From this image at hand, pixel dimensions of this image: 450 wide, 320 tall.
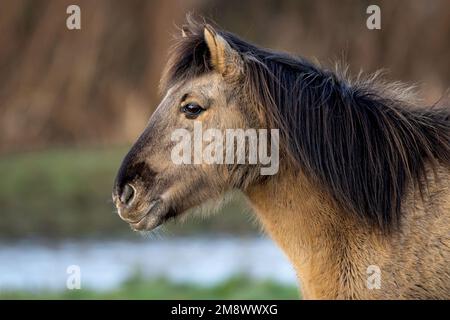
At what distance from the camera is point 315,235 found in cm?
525

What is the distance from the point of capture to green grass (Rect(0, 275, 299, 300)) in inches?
386

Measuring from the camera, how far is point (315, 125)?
207 inches

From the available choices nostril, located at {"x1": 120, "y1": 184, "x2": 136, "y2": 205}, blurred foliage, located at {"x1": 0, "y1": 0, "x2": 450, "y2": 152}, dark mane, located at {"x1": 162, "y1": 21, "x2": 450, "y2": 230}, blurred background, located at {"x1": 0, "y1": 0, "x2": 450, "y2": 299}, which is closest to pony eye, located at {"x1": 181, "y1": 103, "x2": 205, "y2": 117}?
dark mane, located at {"x1": 162, "y1": 21, "x2": 450, "y2": 230}

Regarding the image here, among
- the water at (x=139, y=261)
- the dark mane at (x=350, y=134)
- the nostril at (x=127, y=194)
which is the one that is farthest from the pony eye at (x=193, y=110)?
the water at (x=139, y=261)

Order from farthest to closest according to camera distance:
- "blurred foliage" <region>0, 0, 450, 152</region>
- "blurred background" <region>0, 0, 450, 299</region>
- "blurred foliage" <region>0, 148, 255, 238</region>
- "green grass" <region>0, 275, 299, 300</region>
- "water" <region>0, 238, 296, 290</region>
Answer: "blurred foliage" <region>0, 0, 450, 152</region>
"blurred background" <region>0, 0, 450, 299</region>
"blurred foliage" <region>0, 148, 255, 238</region>
"water" <region>0, 238, 296, 290</region>
"green grass" <region>0, 275, 299, 300</region>

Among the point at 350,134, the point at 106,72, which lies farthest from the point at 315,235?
the point at 106,72

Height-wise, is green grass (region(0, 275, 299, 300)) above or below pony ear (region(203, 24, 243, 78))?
below

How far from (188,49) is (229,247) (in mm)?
9916

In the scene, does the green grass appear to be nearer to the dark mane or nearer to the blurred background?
the dark mane

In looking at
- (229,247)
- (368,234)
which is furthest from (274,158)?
(229,247)

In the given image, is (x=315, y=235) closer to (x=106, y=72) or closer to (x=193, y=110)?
(x=193, y=110)

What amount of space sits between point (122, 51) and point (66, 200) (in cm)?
538

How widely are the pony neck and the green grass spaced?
13.6 ft

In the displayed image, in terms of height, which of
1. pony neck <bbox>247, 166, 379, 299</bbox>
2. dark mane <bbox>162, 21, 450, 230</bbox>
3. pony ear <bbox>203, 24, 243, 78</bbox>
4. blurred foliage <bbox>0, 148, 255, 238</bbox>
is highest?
pony ear <bbox>203, 24, 243, 78</bbox>
